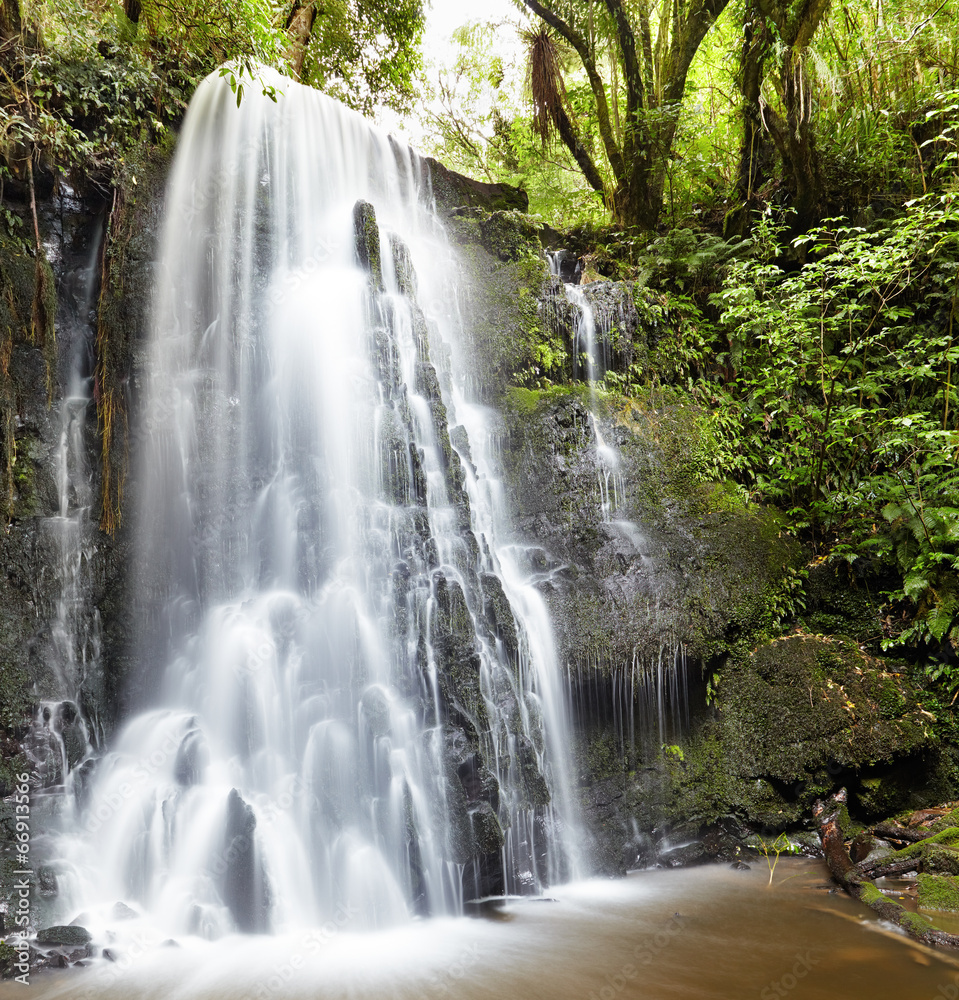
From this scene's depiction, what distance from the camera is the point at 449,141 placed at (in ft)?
51.7

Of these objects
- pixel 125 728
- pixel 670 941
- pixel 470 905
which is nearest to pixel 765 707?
pixel 670 941

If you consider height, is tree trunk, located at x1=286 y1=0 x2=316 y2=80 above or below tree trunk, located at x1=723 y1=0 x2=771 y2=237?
above

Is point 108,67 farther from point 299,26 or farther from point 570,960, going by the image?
point 570,960

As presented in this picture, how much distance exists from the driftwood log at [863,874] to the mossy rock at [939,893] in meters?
0.21

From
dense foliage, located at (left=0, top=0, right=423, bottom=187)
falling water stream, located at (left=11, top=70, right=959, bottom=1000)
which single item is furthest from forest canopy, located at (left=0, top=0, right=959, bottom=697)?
falling water stream, located at (left=11, top=70, right=959, bottom=1000)

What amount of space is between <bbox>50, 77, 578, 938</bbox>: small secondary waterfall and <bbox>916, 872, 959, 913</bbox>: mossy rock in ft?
8.83

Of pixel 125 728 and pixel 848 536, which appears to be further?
pixel 848 536

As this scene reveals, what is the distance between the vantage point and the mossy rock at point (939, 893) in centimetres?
443

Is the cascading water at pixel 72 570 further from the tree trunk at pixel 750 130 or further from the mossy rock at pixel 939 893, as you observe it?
the tree trunk at pixel 750 130

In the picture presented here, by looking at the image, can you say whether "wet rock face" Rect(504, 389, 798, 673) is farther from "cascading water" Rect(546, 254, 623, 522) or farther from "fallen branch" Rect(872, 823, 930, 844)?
"fallen branch" Rect(872, 823, 930, 844)

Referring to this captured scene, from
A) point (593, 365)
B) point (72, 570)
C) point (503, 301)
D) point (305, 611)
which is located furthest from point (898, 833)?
point (72, 570)

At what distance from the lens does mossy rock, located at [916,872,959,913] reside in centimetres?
443

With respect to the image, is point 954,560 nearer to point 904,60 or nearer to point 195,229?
point 904,60

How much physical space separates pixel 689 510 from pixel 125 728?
6.14 m
